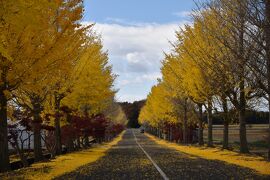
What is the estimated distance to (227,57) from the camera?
2200cm

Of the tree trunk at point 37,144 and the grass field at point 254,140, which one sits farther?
the grass field at point 254,140

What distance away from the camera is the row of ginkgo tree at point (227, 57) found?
18.5m

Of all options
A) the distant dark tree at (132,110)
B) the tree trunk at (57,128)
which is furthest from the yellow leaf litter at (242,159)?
the distant dark tree at (132,110)

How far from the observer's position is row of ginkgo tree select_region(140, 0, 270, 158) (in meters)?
18.5

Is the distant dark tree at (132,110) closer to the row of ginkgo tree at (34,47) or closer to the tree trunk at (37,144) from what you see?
the tree trunk at (37,144)

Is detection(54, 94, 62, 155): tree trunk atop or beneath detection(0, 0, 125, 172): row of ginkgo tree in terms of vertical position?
beneath

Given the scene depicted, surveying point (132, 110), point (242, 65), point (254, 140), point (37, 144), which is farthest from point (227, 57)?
point (132, 110)

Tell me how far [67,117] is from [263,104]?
12.4 m

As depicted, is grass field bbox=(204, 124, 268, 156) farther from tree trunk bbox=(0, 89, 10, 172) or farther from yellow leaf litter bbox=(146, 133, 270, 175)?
tree trunk bbox=(0, 89, 10, 172)

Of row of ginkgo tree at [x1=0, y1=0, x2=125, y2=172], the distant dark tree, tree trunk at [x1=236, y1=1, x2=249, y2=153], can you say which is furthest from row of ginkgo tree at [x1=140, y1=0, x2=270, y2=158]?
the distant dark tree

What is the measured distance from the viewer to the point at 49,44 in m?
14.7

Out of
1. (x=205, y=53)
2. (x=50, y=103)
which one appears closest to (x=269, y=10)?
(x=205, y=53)

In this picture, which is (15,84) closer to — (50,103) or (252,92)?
(50,103)

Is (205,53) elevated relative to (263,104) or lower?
elevated
